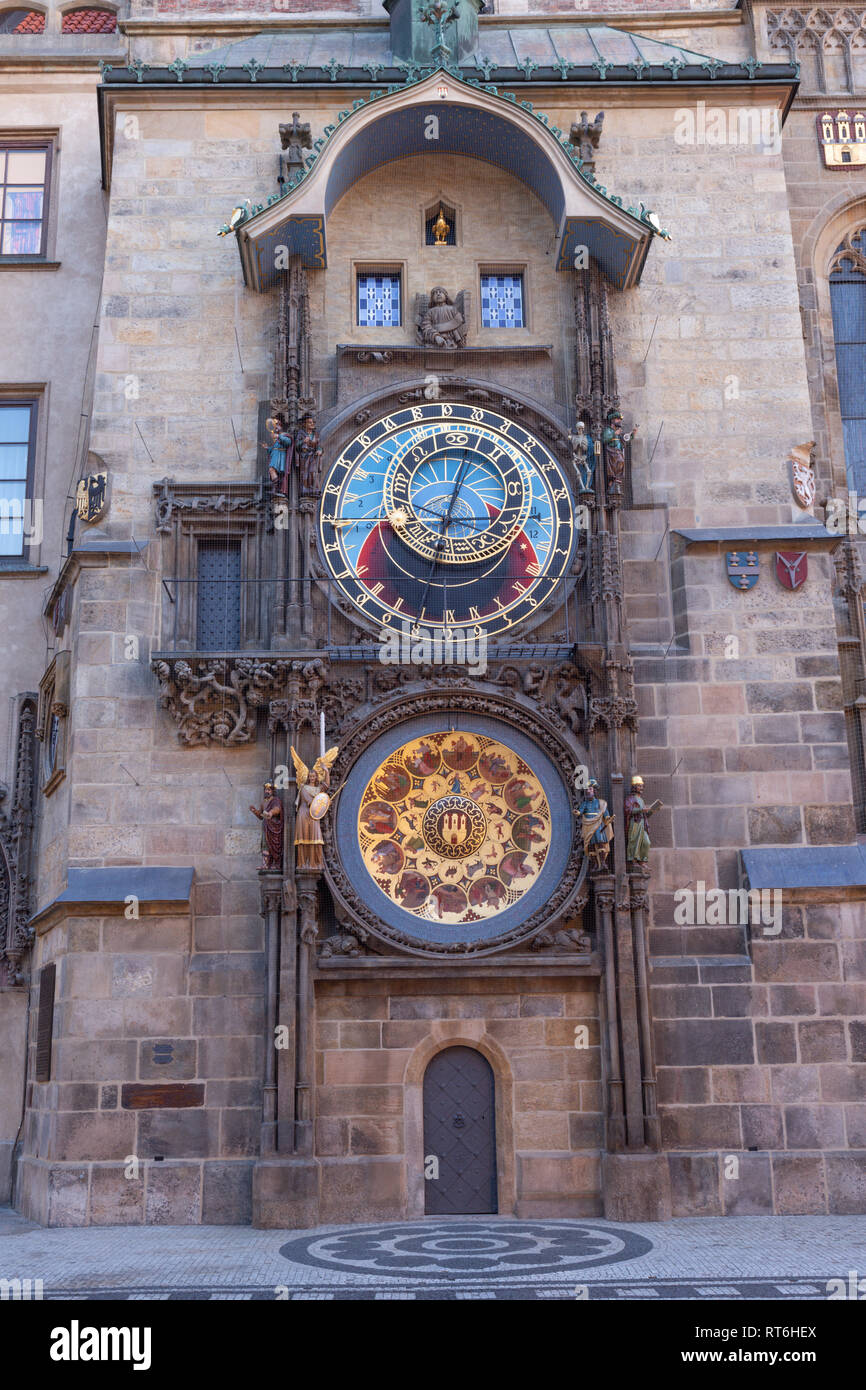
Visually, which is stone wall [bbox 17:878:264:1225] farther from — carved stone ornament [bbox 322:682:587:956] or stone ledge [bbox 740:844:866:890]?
stone ledge [bbox 740:844:866:890]

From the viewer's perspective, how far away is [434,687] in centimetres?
1553

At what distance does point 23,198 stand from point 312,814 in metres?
10.5

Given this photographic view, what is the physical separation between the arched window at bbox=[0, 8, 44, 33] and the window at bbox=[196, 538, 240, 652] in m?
10.1

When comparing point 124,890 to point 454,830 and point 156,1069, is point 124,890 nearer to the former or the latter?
point 156,1069

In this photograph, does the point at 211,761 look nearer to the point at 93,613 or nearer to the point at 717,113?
the point at 93,613

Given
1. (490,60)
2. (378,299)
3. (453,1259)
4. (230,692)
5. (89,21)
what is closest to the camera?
(453,1259)

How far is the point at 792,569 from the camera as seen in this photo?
1619 centimetres

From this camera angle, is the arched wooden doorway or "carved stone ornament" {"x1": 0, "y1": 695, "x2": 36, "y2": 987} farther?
"carved stone ornament" {"x1": 0, "y1": 695, "x2": 36, "y2": 987}

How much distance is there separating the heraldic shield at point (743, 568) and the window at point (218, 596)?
541cm

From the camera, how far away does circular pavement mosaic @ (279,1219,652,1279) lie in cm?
1116

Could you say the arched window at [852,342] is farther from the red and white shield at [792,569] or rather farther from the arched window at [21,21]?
the arched window at [21,21]

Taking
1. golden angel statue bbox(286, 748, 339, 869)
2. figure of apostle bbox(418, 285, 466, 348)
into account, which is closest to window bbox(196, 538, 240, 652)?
golden angel statue bbox(286, 748, 339, 869)

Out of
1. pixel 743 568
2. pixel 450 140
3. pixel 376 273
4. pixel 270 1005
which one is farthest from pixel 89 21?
pixel 270 1005

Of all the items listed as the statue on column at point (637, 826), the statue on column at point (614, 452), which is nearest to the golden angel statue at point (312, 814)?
the statue on column at point (637, 826)
